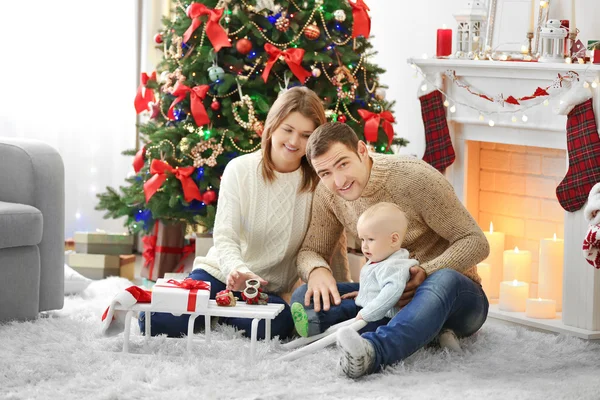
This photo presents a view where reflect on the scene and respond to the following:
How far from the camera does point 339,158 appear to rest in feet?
8.79

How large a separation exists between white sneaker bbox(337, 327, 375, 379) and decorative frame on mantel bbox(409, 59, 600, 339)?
113 cm

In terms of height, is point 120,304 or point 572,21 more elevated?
point 572,21

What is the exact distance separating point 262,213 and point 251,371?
0.66m

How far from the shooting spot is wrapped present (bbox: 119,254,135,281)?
13.9ft

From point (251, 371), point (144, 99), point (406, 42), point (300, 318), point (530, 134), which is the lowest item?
point (251, 371)

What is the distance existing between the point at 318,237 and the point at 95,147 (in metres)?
2.26

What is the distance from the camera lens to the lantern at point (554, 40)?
3309 mm

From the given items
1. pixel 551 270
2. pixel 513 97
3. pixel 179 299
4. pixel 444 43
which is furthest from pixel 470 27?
pixel 179 299

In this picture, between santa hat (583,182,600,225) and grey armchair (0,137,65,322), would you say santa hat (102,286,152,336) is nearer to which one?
grey armchair (0,137,65,322)

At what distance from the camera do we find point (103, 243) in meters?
4.29

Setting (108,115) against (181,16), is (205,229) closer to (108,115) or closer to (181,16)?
(181,16)

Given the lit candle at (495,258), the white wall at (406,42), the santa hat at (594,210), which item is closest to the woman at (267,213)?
the santa hat at (594,210)

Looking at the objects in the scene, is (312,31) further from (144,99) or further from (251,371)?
(251,371)

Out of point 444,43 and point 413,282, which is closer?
point 413,282
